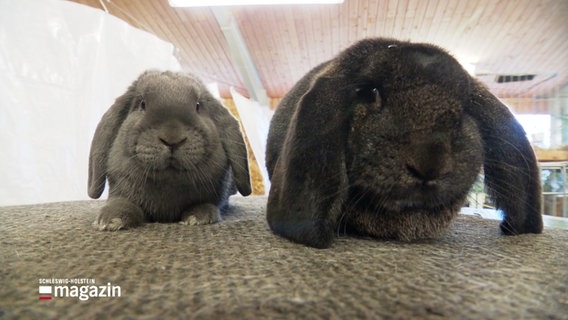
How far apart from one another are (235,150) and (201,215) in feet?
0.77

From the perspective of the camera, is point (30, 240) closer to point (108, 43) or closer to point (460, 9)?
point (108, 43)

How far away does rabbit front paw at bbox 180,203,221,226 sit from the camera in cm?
97

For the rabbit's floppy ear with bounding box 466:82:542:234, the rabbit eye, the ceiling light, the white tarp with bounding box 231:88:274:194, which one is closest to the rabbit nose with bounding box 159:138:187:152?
the rabbit eye

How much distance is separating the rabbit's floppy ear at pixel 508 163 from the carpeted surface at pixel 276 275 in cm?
7

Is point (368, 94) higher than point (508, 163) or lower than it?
higher

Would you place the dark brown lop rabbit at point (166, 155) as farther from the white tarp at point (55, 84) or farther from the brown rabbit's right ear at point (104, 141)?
the white tarp at point (55, 84)

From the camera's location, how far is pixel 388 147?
649mm

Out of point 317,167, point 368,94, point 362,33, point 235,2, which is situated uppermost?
point 235,2

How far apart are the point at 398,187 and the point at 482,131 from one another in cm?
31

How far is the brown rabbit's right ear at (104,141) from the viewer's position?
1.05m

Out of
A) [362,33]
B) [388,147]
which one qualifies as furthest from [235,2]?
[388,147]

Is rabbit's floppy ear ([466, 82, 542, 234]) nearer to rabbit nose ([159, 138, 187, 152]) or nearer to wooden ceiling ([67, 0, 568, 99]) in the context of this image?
wooden ceiling ([67, 0, 568, 99])

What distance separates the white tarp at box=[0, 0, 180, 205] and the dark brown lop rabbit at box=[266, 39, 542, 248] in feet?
4.34

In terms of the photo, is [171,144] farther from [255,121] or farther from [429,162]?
[255,121]
